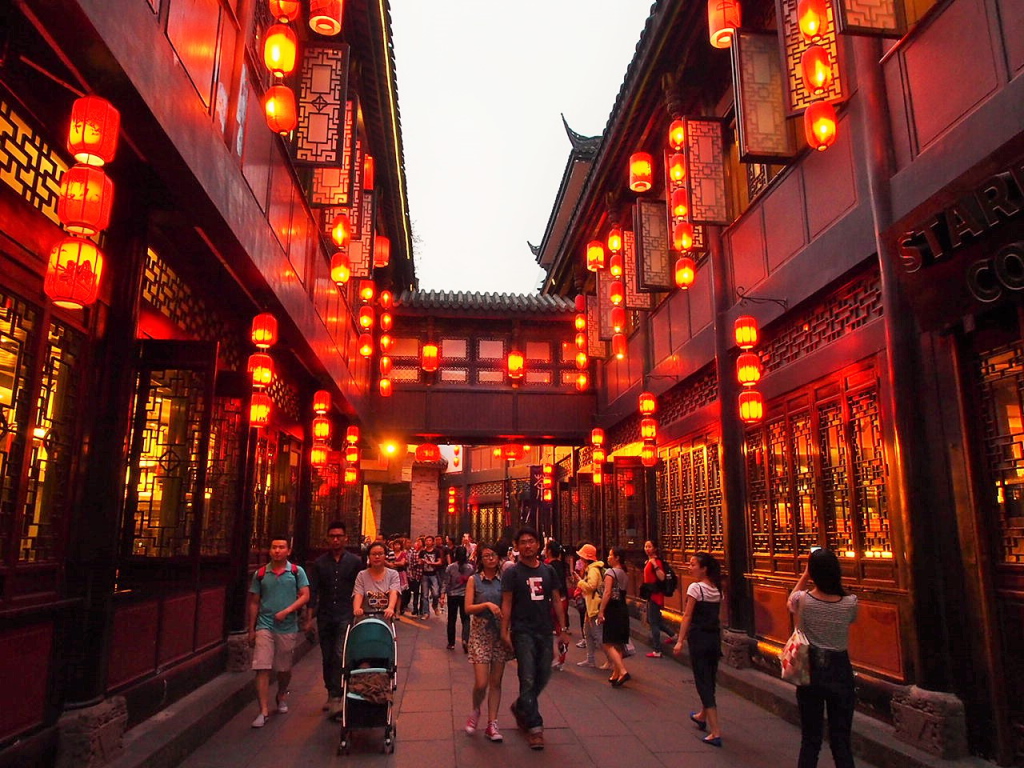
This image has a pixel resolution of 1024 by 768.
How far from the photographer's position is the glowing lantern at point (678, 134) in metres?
10.2

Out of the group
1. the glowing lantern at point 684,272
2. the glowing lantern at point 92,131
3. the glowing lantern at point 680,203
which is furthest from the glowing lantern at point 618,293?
the glowing lantern at point 92,131

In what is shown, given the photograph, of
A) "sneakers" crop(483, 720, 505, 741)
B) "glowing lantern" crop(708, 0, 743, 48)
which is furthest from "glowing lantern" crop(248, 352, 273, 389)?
"glowing lantern" crop(708, 0, 743, 48)

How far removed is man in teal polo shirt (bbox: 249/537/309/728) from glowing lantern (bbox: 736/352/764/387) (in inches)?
218

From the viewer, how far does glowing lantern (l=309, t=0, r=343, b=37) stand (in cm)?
714

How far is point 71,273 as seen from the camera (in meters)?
3.86

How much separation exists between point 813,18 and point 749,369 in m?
3.82

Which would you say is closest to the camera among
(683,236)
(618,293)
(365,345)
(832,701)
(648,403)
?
(832,701)

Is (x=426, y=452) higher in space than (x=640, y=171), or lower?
lower

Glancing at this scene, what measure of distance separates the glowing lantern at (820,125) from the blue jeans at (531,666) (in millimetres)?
5162

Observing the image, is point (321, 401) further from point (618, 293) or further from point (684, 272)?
point (684, 272)

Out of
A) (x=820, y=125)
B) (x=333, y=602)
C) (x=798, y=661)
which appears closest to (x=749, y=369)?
(x=820, y=125)

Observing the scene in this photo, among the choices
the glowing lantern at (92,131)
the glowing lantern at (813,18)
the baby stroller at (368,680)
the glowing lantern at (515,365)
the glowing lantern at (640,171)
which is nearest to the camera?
the glowing lantern at (92,131)

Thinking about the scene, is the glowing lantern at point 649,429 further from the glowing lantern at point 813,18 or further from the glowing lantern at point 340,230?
the glowing lantern at point 813,18

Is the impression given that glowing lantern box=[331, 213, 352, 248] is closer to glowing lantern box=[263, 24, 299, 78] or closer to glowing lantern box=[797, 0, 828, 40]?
glowing lantern box=[263, 24, 299, 78]
